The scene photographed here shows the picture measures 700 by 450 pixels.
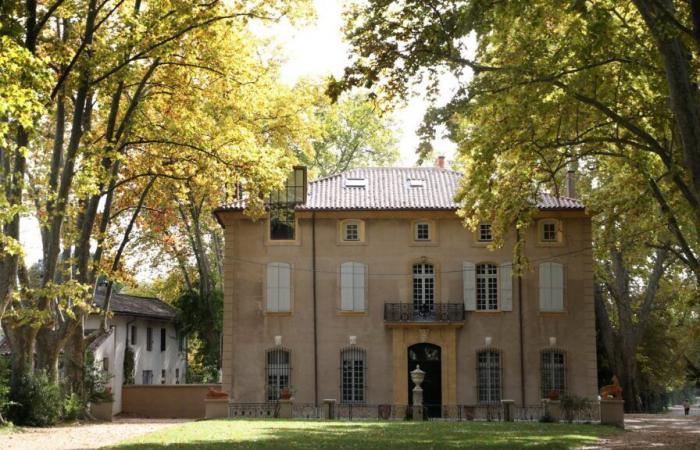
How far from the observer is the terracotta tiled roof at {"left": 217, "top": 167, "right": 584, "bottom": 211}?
Result: 34156mm

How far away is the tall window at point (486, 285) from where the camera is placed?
113ft

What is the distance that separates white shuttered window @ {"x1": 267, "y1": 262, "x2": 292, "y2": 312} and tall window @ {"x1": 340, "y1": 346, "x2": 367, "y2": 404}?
273 centimetres

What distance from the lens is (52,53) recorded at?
63.4ft

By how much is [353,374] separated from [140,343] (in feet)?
41.0

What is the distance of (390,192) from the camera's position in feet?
117

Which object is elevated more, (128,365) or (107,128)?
(107,128)

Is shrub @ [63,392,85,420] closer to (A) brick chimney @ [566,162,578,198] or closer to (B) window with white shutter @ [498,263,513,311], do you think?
(B) window with white shutter @ [498,263,513,311]

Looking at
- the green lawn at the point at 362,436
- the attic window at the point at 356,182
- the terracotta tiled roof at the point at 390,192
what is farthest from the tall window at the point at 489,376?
the green lawn at the point at 362,436

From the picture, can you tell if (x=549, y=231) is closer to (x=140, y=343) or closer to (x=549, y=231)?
(x=549, y=231)

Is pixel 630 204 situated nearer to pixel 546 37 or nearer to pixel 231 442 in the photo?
pixel 546 37

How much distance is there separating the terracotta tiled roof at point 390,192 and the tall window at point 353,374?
521 cm

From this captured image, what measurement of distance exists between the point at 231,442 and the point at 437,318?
1771 cm

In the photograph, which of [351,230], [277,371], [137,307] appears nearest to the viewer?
→ [277,371]

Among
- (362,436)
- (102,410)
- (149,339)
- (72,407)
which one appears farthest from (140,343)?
(362,436)
